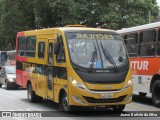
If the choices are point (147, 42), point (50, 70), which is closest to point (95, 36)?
point (50, 70)

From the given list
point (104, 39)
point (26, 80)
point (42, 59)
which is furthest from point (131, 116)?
point (26, 80)

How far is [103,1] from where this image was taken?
40938 millimetres

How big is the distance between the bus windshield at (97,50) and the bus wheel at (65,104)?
1143 millimetres

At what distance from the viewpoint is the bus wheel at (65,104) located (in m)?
→ 13.0

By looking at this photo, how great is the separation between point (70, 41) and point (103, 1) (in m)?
28.1

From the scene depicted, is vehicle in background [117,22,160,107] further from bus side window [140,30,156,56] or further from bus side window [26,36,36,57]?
bus side window [26,36,36,57]

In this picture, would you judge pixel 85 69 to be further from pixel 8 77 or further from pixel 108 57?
pixel 8 77

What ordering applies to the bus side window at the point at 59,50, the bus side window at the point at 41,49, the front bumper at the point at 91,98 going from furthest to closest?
the bus side window at the point at 41,49 → the bus side window at the point at 59,50 → the front bumper at the point at 91,98

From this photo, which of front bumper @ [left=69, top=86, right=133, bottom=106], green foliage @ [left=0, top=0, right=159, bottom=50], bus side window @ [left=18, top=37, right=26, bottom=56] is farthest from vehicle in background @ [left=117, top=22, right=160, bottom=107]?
green foliage @ [left=0, top=0, right=159, bottom=50]

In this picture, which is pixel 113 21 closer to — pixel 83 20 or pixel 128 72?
pixel 83 20

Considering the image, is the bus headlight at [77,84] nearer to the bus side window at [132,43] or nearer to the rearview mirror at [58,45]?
the rearview mirror at [58,45]

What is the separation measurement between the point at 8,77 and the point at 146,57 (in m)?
13.2

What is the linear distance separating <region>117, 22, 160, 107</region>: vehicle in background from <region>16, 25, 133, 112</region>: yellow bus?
2493 millimetres

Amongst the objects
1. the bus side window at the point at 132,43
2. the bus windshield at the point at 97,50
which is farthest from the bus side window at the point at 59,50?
the bus side window at the point at 132,43
